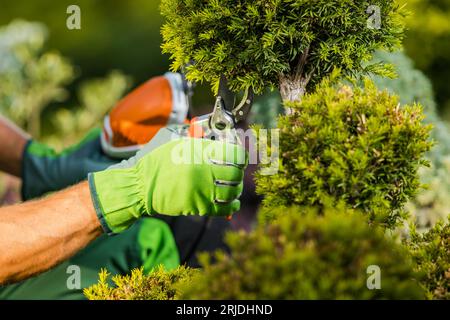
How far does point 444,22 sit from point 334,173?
113 inches

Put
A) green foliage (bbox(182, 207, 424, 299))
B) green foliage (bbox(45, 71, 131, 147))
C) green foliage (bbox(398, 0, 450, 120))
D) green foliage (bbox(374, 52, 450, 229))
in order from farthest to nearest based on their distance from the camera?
green foliage (bbox(45, 71, 131, 147)) < green foliage (bbox(398, 0, 450, 120)) < green foliage (bbox(374, 52, 450, 229)) < green foliage (bbox(182, 207, 424, 299))

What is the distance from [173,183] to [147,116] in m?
1.21

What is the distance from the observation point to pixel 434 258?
1.54 meters

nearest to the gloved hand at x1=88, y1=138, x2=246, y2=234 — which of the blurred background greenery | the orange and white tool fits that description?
the blurred background greenery

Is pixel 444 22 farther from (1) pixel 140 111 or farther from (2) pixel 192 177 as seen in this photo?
(2) pixel 192 177

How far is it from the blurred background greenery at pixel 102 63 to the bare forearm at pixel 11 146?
843mm

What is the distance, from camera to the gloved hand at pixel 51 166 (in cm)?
315

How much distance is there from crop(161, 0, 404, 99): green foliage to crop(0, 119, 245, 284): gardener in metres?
0.23

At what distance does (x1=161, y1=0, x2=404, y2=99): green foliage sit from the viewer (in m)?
1.53

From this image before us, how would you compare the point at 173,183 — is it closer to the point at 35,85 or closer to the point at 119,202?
the point at 119,202

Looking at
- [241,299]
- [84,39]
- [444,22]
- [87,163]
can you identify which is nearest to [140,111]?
[87,163]

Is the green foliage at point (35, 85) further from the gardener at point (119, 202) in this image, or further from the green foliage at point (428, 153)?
the gardener at point (119, 202)

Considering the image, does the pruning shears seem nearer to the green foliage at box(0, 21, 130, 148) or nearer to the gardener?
the gardener

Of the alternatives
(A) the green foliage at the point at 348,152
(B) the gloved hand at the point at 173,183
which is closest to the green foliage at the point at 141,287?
(B) the gloved hand at the point at 173,183
